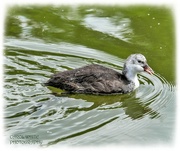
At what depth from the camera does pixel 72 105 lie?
967cm

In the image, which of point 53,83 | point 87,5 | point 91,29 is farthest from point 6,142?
point 87,5

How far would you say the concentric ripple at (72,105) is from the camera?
340 inches

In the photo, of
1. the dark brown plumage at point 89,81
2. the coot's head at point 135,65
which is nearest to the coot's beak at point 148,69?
the coot's head at point 135,65

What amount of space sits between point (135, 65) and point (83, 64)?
1.24 metres

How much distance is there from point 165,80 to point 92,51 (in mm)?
1959

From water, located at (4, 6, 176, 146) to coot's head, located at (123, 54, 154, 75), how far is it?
329mm

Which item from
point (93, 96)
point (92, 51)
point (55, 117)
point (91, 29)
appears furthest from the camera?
point (91, 29)

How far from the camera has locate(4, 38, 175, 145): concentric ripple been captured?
8.64 meters

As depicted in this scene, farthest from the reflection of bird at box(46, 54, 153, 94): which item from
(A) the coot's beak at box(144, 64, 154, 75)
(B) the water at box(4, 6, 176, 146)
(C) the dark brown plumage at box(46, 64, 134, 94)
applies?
(A) the coot's beak at box(144, 64, 154, 75)

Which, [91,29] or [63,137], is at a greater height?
[91,29]

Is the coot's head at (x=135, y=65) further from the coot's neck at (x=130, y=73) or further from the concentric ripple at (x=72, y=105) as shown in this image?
the concentric ripple at (x=72, y=105)

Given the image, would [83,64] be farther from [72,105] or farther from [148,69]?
[72,105]

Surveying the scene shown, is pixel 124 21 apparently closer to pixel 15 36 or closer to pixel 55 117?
pixel 15 36

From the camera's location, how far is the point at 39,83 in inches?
415
